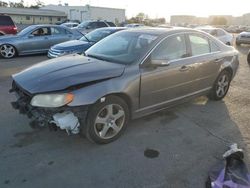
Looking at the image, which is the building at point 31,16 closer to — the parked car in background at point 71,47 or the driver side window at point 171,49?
the parked car in background at point 71,47

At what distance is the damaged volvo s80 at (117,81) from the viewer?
3.41 m

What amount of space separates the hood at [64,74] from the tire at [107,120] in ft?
1.24

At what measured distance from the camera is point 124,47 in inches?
179

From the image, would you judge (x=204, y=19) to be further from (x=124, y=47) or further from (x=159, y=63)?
(x=159, y=63)

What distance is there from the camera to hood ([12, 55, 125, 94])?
3.45m

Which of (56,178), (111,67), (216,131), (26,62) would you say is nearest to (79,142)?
(56,178)

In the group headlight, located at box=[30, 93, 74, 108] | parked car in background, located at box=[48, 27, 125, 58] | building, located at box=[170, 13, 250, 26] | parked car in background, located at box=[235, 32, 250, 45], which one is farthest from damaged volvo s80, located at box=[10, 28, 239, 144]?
building, located at box=[170, 13, 250, 26]

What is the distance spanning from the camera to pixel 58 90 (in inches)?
132

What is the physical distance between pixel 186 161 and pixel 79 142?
Result: 1563 millimetres

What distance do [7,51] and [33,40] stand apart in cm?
119

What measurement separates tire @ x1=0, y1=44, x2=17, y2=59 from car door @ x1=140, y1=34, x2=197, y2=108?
890 centimetres

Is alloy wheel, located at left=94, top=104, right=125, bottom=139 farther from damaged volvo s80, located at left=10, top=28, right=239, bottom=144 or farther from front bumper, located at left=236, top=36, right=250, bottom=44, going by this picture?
front bumper, located at left=236, top=36, right=250, bottom=44

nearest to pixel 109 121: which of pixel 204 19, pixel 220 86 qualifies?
Result: pixel 220 86

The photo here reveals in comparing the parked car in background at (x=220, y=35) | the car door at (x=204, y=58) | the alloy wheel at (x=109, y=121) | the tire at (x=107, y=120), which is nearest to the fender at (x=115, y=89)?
the tire at (x=107, y=120)
